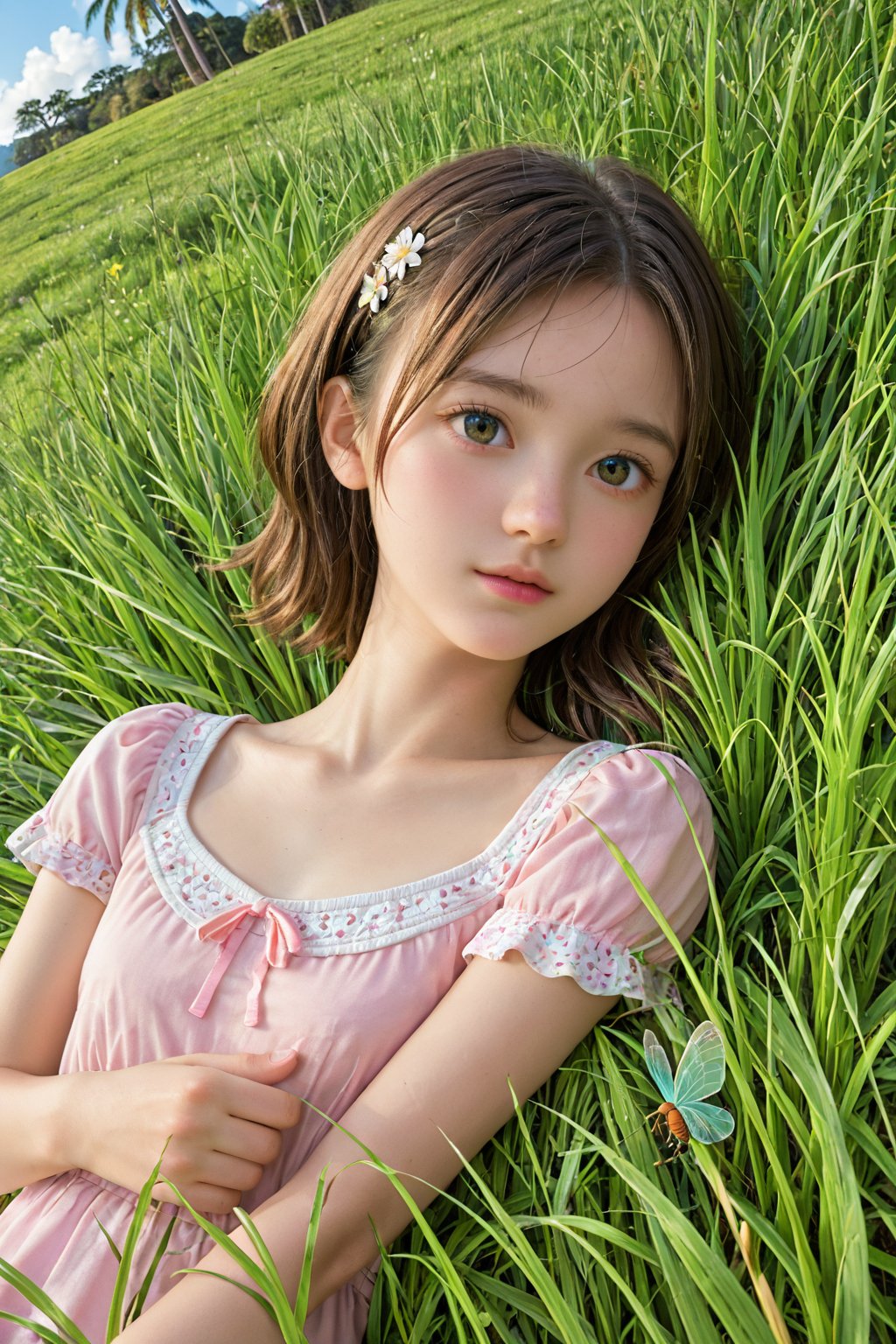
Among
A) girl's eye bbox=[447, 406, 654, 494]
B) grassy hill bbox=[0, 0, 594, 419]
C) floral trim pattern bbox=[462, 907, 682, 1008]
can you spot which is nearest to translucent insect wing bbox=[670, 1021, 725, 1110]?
floral trim pattern bbox=[462, 907, 682, 1008]

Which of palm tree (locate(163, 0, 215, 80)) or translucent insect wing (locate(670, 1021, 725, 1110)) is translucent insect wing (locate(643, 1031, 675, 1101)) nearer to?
translucent insect wing (locate(670, 1021, 725, 1110))

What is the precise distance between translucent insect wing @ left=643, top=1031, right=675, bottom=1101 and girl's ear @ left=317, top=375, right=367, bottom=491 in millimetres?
697

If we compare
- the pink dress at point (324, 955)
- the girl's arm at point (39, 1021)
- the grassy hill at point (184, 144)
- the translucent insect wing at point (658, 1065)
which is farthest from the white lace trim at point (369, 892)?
the grassy hill at point (184, 144)

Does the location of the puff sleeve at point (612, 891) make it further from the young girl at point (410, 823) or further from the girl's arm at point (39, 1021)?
the girl's arm at point (39, 1021)

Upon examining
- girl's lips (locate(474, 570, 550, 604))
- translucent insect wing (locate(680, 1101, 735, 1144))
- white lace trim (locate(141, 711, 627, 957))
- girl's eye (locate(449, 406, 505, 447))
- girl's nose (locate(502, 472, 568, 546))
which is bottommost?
translucent insect wing (locate(680, 1101, 735, 1144))

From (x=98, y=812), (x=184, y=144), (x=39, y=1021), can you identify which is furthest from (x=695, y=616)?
(x=184, y=144)

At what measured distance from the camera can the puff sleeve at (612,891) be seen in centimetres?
100

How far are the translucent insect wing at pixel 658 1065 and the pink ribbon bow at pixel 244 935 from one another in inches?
13.9

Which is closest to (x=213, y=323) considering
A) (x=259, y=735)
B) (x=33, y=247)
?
(x=259, y=735)

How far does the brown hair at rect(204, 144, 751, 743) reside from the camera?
1.15m

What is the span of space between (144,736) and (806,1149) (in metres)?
0.82

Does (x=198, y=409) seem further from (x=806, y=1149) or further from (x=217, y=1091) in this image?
(x=806, y=1149)

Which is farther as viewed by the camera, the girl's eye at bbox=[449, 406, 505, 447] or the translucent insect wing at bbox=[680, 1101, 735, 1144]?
the girl's eye at bbox=[449, 406, 505, 447]

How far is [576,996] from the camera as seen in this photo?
39.0 inches
